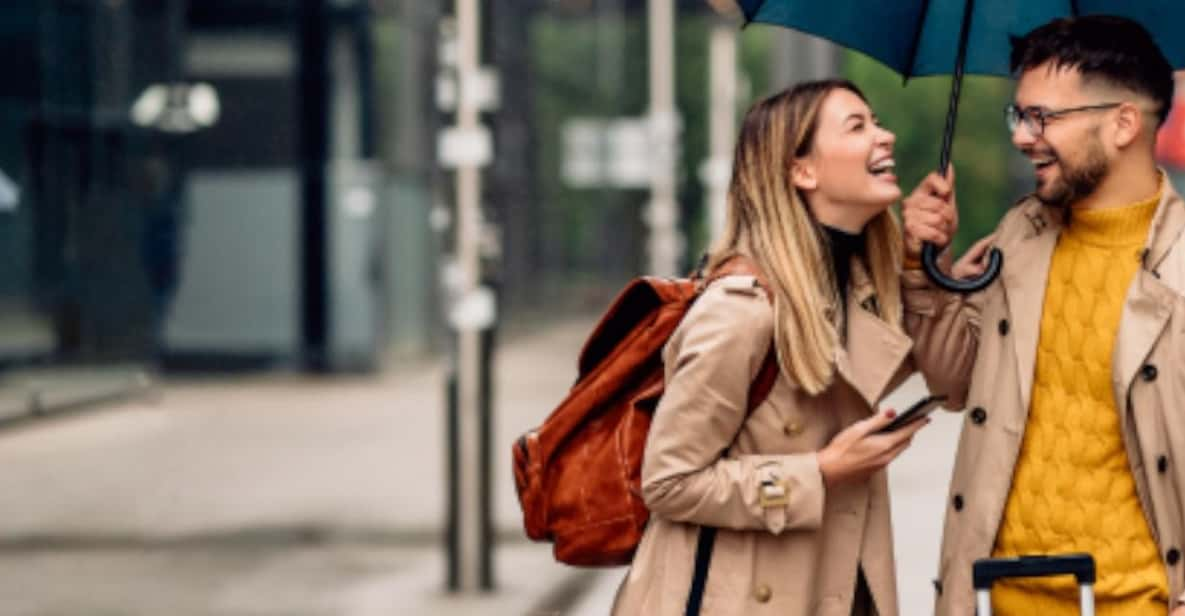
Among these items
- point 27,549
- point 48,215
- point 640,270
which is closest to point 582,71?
point 640,270

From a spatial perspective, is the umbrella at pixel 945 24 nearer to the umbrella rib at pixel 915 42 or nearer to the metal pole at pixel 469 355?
the umbrella rib at pixel 915 42

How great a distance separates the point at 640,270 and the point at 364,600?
3079cm

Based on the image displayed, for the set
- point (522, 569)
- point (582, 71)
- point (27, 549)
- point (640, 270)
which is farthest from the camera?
point (640, 270)

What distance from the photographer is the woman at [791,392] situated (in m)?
Answer: 3.24

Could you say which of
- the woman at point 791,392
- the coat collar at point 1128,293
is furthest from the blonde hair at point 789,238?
the coat collar at point 1128,293

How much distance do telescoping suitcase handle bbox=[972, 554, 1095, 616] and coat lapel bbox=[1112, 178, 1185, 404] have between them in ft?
0.91

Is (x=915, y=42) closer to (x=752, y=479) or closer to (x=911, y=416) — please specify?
(x=911, y=416)

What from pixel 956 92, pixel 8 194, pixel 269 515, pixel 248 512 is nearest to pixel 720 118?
pixel 8 194

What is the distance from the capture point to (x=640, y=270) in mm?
39312

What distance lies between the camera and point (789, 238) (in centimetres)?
330

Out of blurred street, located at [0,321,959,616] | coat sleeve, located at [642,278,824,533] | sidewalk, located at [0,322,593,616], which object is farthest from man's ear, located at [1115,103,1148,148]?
sidewalk, located at [0,322,593,616]

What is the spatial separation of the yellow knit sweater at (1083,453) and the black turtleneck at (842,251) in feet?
1.10

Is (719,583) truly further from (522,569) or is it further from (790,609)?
(522,569)

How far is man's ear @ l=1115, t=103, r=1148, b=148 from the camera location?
3.22 meters
